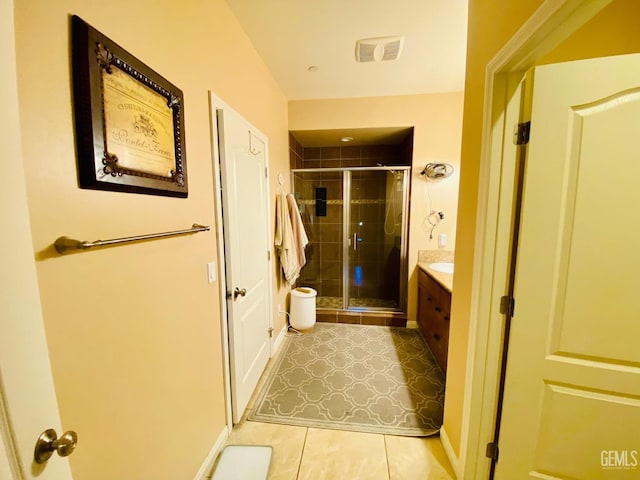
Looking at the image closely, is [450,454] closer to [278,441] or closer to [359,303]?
[278,441]

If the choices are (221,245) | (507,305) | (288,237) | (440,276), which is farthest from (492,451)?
(288,237)

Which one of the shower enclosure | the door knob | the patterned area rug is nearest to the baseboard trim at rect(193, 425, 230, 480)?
the patterned area rug

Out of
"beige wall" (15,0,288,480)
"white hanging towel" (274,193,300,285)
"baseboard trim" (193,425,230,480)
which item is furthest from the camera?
"white hanging towel" (274,193,300,285)

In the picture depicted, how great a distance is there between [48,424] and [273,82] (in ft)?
9.06

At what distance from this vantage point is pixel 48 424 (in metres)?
0.52

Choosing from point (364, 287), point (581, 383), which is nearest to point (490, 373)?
point (581, 383)

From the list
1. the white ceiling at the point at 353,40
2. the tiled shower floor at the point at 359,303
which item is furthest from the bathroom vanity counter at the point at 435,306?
the white ceiling at the point at 353,40

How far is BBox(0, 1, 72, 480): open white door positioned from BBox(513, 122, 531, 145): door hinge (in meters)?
1.51

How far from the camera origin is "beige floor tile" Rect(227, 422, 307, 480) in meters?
1.40

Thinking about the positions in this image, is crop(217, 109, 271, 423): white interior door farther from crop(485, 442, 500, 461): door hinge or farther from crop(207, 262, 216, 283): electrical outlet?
crop(485, 442, 500, 461): door hinge

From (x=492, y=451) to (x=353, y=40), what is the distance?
272cm

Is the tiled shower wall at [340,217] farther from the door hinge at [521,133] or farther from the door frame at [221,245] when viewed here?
the door hinge at [521,133]

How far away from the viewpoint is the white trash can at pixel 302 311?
9.42ft

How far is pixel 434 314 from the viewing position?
2365mm
